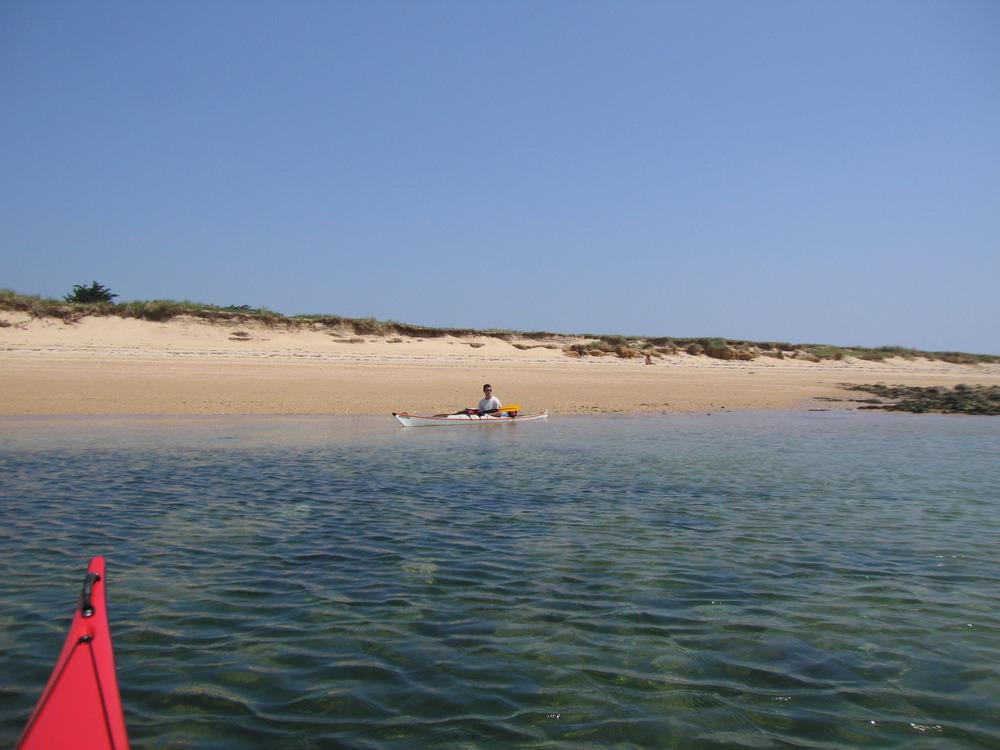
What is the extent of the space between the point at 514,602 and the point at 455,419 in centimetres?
1311

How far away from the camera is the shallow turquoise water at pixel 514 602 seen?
3930mm

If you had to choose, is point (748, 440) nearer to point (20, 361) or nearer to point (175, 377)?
point (175, 377)

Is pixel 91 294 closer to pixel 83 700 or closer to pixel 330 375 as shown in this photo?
pixel 330 375

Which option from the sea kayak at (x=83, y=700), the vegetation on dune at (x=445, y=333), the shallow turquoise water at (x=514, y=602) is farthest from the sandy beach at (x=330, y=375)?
the sea kayak at (x=83, y=700)

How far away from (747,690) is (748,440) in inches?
521

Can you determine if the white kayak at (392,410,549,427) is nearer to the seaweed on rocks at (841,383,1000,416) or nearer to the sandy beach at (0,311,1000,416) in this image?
the sandy beach at (0,311,1000,416)

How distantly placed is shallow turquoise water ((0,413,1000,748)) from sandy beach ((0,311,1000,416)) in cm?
984

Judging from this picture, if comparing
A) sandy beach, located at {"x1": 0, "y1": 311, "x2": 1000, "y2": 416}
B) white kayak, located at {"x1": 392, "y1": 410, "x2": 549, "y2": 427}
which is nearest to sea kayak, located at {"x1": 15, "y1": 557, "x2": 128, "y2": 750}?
white kayak, located at {"x1": 392, "y1": 410, "x2": 549, "y2": 427}

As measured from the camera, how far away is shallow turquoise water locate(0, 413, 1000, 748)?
3.93 meters

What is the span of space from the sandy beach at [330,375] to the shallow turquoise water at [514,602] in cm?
984

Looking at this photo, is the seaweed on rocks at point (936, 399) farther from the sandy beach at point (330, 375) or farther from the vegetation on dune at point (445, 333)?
the vegetation on dune at point (445, 333)

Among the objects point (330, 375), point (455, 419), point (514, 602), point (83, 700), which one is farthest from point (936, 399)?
point (83, 700)

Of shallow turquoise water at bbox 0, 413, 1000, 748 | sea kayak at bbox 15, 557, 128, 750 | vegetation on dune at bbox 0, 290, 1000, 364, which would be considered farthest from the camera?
vegetation on dune at bbox 0, 290, 1000, 364

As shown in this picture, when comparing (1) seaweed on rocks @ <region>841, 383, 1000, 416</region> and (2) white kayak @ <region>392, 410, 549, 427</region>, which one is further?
(1) seaweed on rocks @ <region>841, 383, 1000, 416</region>
